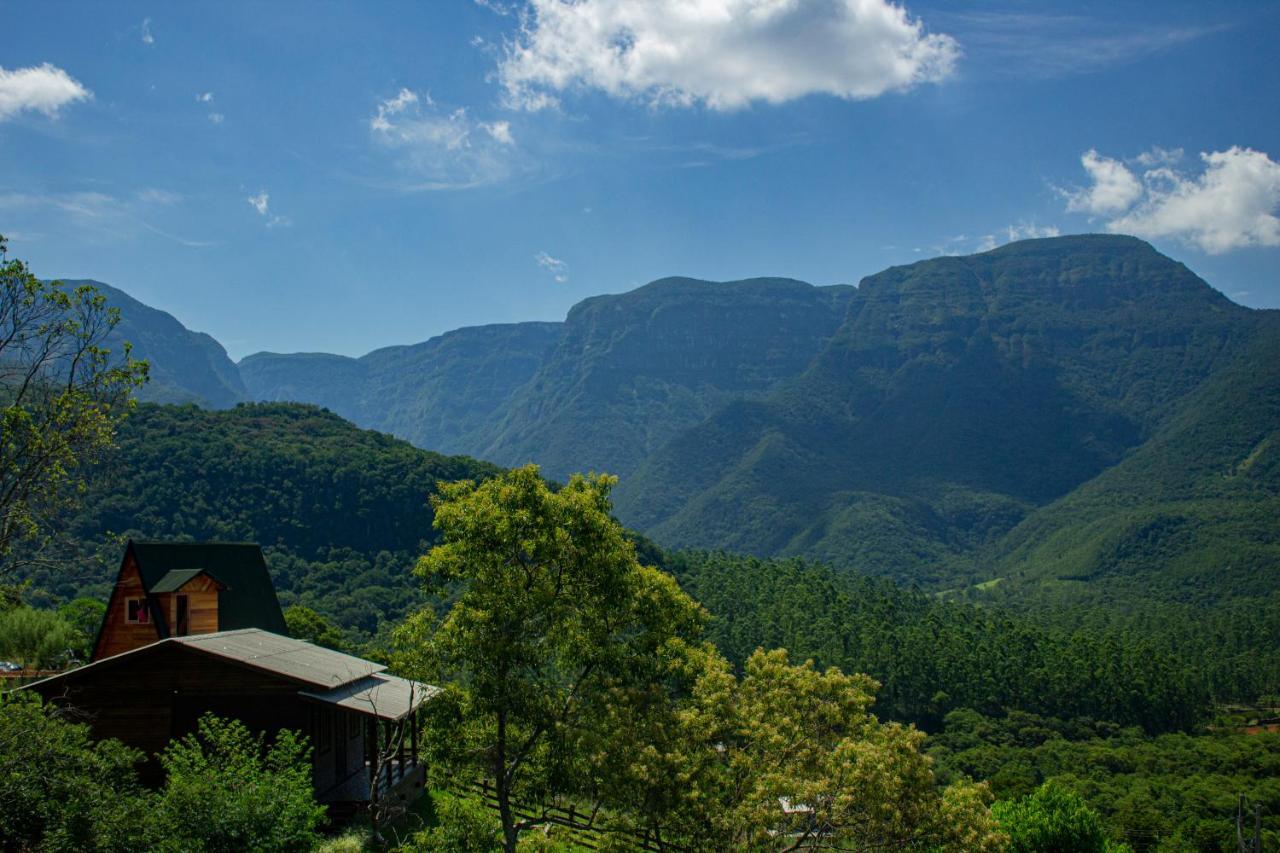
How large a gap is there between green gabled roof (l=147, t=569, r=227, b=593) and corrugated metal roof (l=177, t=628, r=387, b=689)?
3597 millimetres

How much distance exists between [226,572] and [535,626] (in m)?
18.9

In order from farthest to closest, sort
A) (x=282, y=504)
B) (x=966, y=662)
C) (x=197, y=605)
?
(x=282, y=504), (x=966, y=662), (x=197, y=605)

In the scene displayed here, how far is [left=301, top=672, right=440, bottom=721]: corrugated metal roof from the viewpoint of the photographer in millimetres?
19297

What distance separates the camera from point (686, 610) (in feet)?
48.6

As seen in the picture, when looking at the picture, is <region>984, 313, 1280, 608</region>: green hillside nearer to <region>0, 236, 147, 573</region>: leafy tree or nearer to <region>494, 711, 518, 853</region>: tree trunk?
<region>494, 711, 518, 853</region>: tree trunk

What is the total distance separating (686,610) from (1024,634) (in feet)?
250

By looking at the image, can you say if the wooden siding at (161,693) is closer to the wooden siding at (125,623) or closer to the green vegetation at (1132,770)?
the wooden siding at (125,623)

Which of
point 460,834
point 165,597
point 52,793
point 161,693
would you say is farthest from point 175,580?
point 460,834

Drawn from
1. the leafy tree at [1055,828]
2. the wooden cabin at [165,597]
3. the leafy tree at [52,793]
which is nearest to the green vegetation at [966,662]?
the leafy tree at [1055,828]

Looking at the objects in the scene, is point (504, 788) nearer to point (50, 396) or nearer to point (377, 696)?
point (377, 696)

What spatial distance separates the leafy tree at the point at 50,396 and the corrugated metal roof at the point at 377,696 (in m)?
6.76

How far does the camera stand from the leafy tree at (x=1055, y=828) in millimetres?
27953

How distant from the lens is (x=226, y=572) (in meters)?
29.0

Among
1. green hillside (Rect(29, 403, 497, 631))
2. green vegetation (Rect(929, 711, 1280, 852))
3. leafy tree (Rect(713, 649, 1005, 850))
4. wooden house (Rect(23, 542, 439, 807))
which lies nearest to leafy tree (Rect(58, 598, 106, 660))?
wooden house (Rect(23, 542, 439, 807))
